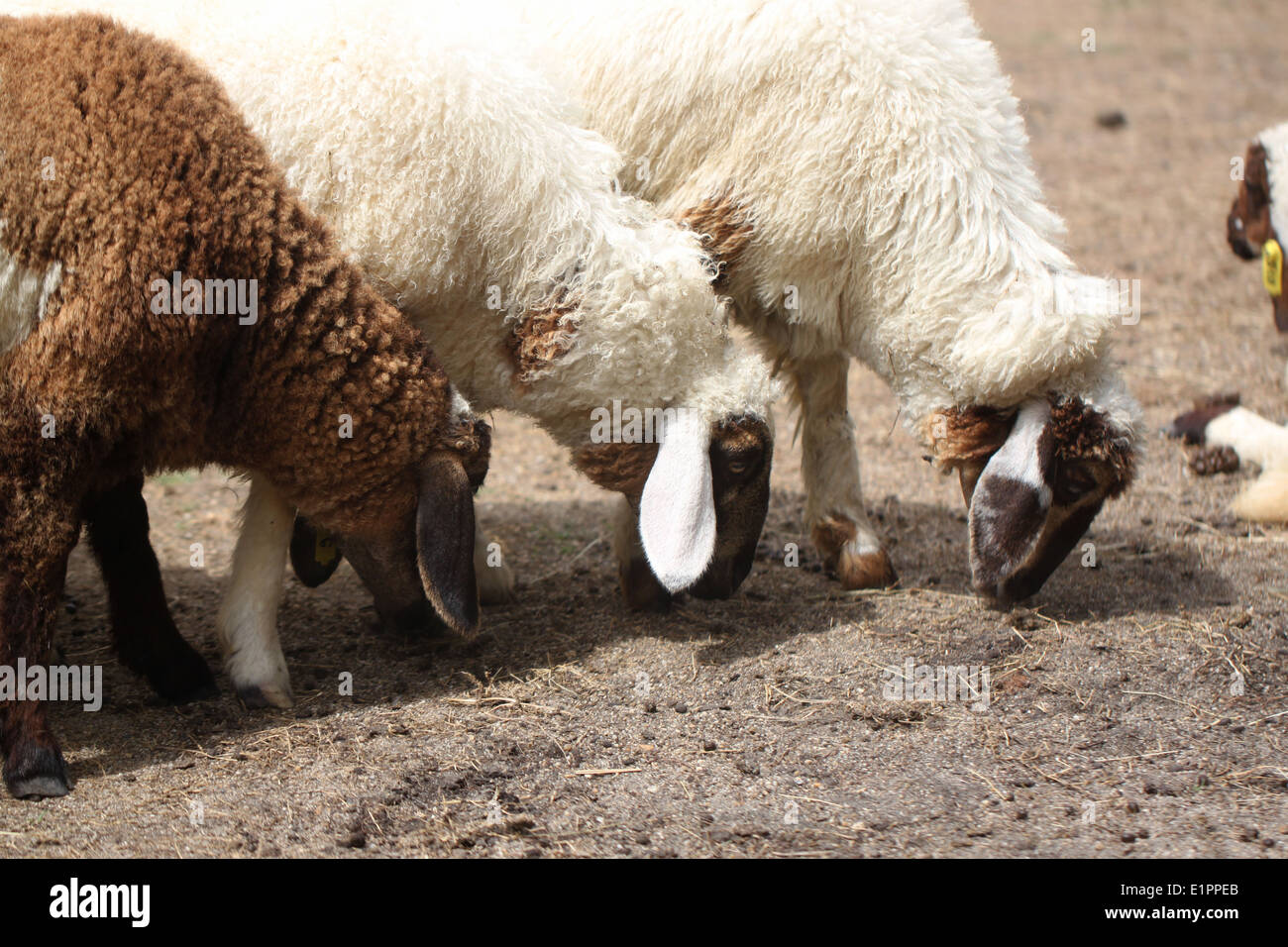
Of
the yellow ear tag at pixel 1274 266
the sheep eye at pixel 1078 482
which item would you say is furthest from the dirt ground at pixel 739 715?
the yellow ear tag at pixel 1274 266

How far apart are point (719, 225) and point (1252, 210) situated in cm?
390

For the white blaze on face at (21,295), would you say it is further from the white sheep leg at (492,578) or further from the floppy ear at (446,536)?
the white sheep leg at (492,578)

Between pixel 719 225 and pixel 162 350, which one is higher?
pixel 719 225

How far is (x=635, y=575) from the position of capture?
493 centimetres

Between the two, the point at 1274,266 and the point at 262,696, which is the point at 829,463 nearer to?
the point at 262,696

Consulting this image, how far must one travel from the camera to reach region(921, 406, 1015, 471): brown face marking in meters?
4.70

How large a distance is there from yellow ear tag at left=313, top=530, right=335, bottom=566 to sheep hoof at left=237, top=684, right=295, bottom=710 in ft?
1.73

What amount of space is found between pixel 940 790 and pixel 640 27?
279 centimetres

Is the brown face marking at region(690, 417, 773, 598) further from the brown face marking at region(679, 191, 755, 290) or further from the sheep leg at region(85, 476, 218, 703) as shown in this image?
the sheep leg at region(85, 476, 218, 703)

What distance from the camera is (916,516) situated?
606 cm

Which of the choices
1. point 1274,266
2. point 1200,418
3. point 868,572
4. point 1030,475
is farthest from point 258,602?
point 1274,266

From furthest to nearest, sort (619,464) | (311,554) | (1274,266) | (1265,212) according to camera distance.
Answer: (1265,212), (1274,266), (311,554), (619,464)

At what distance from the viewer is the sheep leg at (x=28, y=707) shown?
3525 mm
